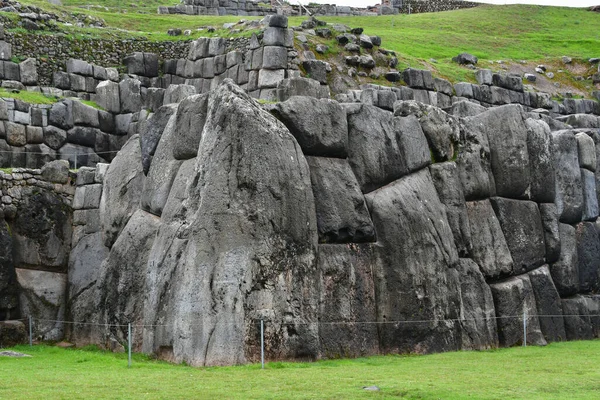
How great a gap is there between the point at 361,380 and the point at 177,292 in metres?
5.75

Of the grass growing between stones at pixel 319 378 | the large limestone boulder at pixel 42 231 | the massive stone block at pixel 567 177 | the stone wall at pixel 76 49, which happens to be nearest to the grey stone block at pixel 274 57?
the stone wall at pixel 76 49

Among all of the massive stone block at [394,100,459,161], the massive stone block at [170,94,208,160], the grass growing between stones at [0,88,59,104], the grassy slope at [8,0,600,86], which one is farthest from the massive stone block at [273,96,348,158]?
the grassy slope at [8,0,600,86]

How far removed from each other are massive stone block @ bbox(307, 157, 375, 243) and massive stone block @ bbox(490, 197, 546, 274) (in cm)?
660

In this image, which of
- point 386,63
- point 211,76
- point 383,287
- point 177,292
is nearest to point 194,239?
point 177,292

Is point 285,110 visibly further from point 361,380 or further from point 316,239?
point 361,380

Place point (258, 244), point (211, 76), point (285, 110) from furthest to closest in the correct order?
point (211, 76), point (285, 110), point (258, 244)

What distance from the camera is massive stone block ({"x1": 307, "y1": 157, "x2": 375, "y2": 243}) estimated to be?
86.1 feet

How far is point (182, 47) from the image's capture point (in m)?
51.1

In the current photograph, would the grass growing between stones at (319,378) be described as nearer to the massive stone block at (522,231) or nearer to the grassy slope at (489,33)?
the massive stone block at (522,231)

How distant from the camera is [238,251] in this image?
23.8 m

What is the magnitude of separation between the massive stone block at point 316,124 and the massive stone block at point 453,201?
11.9 ft

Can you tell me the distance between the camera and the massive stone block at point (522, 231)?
31.8 m

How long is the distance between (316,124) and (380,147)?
2.43 meters

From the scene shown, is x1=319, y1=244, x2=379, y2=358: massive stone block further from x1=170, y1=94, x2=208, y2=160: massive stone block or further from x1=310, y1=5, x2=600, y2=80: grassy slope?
x1=310, y1=5, x2=600, y2=80: grassy slope
